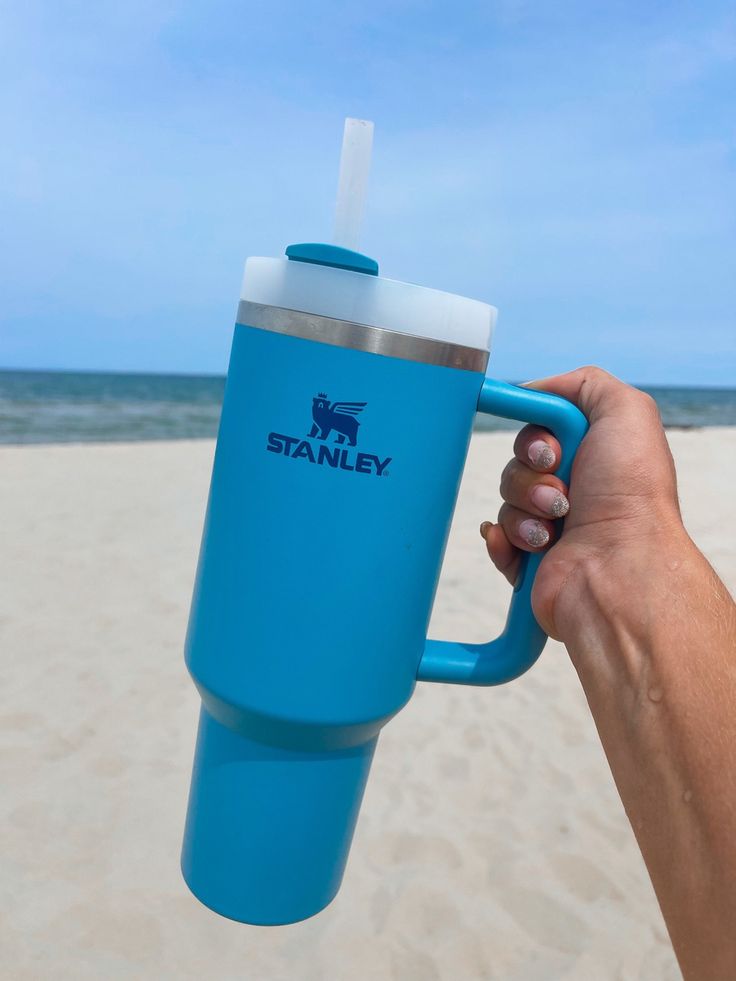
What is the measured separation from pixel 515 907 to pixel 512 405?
160 cm

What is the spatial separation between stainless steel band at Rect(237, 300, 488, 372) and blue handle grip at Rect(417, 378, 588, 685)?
138 mm

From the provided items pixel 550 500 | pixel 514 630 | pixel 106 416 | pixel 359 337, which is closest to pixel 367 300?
pixel 359 337

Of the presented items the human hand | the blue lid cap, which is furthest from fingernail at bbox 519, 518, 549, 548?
the blue lid cap

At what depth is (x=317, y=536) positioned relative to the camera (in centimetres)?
109

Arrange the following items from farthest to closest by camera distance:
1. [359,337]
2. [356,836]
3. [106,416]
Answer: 1. [106,416]
2. [356,836]
3. [359,337]

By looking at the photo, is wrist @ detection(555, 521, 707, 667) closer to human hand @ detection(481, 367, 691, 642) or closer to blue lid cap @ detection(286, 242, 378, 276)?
human hand @ detection(481, 367, 691, 642)

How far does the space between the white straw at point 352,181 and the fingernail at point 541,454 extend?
16.5 inches

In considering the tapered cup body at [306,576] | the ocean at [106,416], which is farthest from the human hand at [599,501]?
the ocean at [106,416]

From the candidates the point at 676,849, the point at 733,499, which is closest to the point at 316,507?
the point at 676,849

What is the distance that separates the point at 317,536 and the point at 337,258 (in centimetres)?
36

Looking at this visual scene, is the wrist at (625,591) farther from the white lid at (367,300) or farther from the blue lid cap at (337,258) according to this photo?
A: the blue lid cap at (337,258)

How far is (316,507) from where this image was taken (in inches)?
42.5

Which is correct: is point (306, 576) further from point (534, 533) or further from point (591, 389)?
point (591, 389)

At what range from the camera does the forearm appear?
0.95 metres
